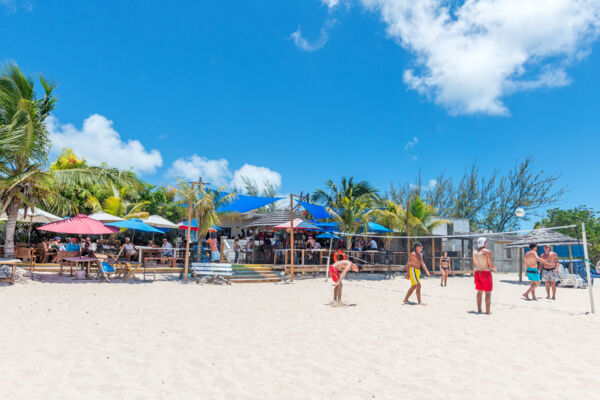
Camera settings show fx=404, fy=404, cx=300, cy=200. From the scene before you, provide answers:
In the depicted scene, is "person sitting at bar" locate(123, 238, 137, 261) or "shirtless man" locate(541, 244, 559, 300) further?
"person sitting at bar" locate(123, 238, 137, 261)

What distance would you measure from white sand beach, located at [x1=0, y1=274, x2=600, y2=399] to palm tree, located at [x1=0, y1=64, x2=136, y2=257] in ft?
13.4

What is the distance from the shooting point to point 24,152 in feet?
36.8

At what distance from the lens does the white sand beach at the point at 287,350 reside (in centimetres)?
364

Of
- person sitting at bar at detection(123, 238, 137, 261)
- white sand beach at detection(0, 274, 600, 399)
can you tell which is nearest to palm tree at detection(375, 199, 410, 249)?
white sand beach at detection(0, 274, 600, 399)

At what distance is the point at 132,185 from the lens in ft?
43.6

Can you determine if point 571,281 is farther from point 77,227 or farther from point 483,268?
point 77,227

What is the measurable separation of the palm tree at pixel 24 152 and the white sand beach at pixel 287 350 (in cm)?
408

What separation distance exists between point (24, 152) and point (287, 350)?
33.7ft

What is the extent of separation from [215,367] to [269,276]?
994 centimetres

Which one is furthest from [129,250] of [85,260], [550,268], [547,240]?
[547,240]

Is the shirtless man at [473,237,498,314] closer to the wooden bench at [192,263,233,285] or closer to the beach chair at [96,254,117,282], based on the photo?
the wooden bench at [192,263,233,285]

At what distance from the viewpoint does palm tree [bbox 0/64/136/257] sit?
36.3 feet

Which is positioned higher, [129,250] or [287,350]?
[129,250]

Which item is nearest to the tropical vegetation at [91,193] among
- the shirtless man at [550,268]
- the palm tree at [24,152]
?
the palm tree at [24,152]
